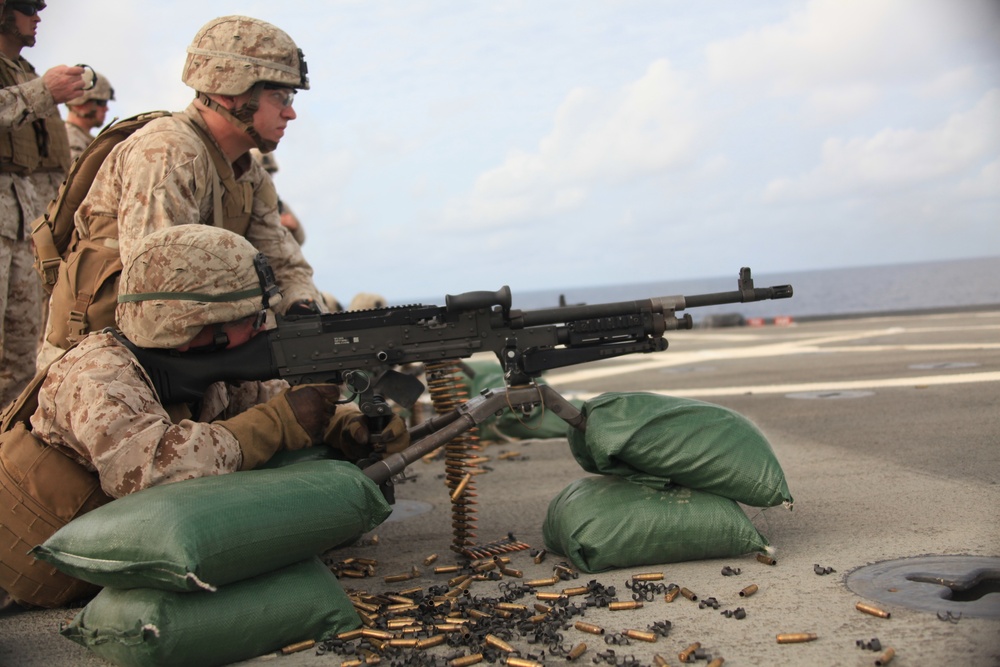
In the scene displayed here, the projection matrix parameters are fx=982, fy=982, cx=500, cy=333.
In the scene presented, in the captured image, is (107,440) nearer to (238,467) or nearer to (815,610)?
(238,467)

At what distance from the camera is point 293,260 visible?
217 inches

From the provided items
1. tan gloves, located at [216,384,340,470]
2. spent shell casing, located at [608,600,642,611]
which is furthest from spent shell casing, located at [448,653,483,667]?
tan gloves, located at [216,384,340,470]

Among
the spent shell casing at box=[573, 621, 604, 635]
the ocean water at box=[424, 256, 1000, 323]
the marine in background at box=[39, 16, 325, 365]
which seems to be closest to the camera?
the spent shell casing at box=[573, 621, 604, 635]

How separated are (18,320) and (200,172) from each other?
229cm

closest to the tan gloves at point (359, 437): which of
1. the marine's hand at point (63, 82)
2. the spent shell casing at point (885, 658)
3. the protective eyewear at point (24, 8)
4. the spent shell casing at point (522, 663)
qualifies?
the spent shell casing at point (522, 663)

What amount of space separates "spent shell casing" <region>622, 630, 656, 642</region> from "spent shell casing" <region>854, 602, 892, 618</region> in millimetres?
696

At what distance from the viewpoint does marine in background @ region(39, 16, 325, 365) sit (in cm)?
444

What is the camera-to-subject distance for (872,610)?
3.21 metres

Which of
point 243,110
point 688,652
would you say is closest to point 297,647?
point 688,652

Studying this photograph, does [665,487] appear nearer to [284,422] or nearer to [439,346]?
[439,346]

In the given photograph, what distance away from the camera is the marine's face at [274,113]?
4.94m

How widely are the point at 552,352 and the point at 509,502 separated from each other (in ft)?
5.44

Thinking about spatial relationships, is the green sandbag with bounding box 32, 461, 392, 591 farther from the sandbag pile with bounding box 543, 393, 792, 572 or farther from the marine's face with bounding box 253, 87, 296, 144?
the marine's face with bounding box 253, 87, 296, 144

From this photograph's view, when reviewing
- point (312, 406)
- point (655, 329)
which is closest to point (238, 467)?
point (312, 406)
